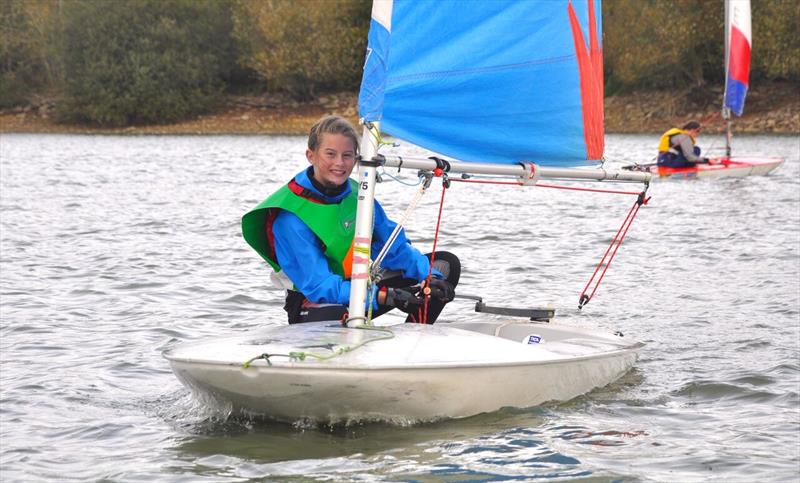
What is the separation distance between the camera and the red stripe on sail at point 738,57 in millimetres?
22109

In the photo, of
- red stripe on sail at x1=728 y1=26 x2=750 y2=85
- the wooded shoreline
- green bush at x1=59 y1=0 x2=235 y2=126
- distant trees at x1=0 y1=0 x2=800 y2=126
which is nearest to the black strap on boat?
red stripe on sail at x1=728 y1=26 x2=750 y2=85

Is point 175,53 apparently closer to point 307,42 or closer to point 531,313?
point 307,42

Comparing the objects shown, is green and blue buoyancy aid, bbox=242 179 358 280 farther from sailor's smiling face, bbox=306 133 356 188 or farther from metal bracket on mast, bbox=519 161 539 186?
metal bracket on mast, bbox=519 161 539 186

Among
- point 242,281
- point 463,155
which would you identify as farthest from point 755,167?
point 463,155

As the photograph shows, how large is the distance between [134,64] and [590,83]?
154ft

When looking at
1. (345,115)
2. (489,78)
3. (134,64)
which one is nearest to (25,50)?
(134,64)

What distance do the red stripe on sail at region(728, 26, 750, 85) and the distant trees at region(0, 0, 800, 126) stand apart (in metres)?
23.2

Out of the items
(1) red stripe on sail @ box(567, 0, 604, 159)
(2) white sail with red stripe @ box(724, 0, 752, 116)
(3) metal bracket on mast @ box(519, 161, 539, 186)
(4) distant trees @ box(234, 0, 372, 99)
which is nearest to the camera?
(3) metal bracket on mast @ box(519, 161, 539, 186)

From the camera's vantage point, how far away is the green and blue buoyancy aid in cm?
521

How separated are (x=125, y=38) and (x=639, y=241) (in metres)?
42.3

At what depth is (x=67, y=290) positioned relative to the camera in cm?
934

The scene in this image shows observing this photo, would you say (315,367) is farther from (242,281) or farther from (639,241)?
(639,241)

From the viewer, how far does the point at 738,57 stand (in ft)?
72.8

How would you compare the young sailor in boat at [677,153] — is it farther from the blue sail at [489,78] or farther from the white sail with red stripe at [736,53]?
the blue sail at [489,78]
